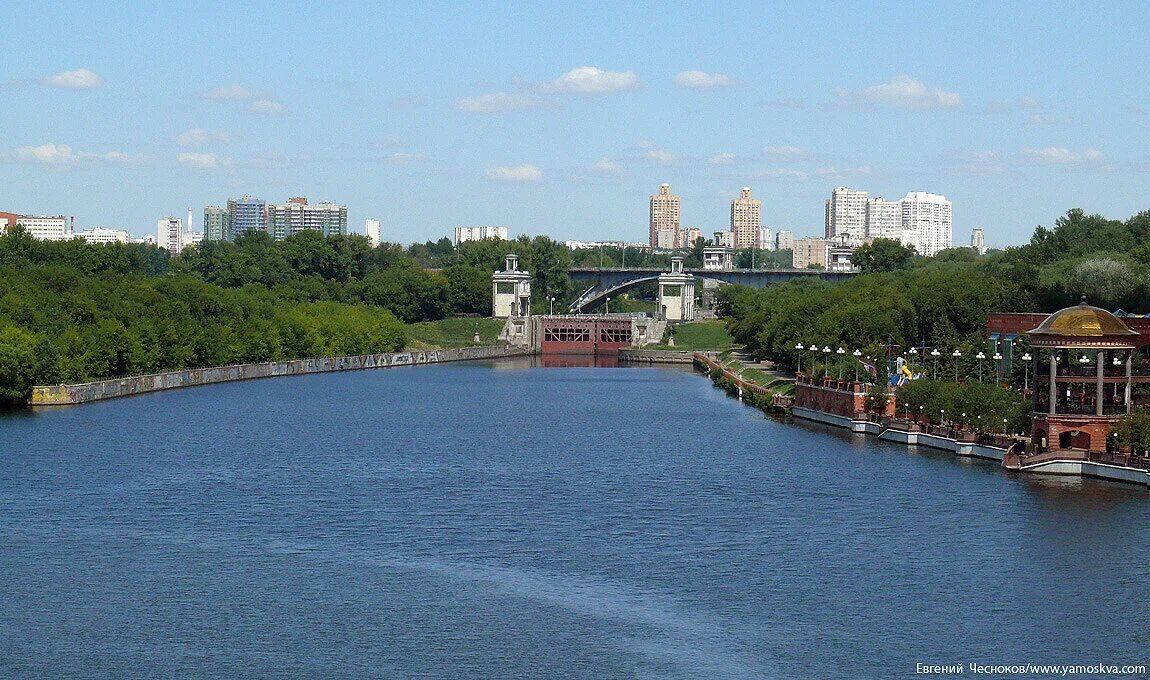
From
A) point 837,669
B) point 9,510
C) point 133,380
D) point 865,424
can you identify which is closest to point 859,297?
point 865,424

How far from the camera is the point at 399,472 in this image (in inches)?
2221

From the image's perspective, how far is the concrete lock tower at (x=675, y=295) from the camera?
15350 centimetres

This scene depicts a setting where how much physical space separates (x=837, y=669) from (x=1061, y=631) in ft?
17.8

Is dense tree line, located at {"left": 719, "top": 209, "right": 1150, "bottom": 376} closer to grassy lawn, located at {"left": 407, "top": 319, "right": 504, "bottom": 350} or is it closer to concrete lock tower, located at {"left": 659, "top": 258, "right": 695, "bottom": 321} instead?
grassy lawn, located at {"left": 407, "top": 319, "right": 504, "bottom": 350}

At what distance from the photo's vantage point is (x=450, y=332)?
475 feet

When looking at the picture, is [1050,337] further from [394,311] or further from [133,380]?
[394,311]

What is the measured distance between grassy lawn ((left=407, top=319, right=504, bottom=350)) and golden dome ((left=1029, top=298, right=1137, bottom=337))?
8497 cm

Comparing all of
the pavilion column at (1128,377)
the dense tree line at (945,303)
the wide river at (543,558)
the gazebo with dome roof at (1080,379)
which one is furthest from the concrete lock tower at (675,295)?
the pavilion column at (1128,377)

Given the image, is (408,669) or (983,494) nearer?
(408,669)

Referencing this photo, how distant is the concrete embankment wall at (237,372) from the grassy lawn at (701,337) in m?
12.3

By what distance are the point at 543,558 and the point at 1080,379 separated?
855 inches

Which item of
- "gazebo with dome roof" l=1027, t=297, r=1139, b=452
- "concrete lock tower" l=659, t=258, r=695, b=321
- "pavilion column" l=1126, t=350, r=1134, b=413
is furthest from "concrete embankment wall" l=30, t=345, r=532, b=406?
"pavilion column" l=1126, t=350, r=1134, b=413

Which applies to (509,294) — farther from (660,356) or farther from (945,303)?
(945,303)

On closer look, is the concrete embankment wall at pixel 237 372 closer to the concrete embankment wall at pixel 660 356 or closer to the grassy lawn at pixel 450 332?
the grassy lawn at pixel 450 332
